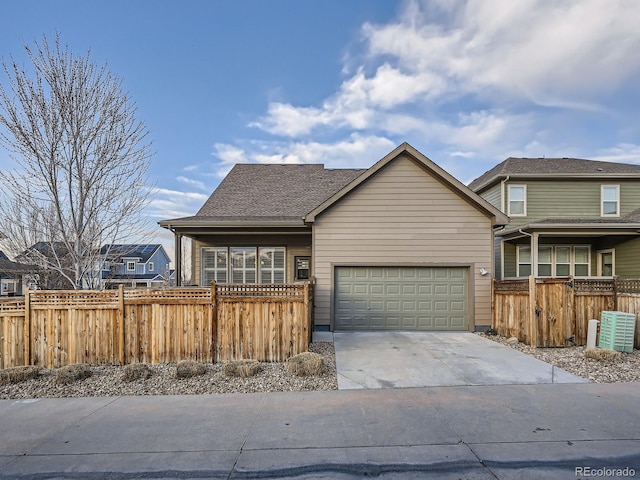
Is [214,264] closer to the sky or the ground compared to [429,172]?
closer to the ground

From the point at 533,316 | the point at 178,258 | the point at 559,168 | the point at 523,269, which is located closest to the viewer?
the point at 533,316

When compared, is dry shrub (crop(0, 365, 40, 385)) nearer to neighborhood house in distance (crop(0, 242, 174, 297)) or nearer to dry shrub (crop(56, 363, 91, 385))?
dry shrub (crop(56, 363, 91, 385))

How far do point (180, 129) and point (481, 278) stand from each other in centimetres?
1214

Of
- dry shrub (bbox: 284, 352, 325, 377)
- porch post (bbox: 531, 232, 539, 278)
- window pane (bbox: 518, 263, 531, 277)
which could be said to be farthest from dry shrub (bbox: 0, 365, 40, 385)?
window pane (bbox: 518, 263, 531, 277)

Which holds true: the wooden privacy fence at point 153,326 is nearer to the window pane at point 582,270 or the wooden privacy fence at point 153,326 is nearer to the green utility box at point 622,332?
the green utility box at point 622,332

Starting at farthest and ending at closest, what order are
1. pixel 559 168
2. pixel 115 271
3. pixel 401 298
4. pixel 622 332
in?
1. pixel 115 271
2. pixel 559 168
3. pixel 401 298
4. pixel 622 332

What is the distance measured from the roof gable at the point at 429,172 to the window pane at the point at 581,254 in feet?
22.5

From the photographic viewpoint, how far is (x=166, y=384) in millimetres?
5945

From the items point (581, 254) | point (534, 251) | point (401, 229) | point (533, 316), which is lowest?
point (533, 316)

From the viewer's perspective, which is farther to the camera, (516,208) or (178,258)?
(516,208)

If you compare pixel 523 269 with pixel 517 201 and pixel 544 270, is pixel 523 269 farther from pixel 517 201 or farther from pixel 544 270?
pixel 517 201

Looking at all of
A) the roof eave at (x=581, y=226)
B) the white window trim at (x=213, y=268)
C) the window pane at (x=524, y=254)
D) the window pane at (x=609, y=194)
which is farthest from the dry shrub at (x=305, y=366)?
the window pane at (x=609, y=194)

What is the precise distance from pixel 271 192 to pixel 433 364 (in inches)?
397

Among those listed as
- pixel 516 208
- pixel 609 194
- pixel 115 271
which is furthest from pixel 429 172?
pixel 115 271
